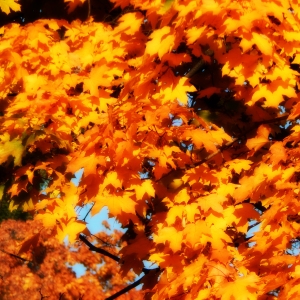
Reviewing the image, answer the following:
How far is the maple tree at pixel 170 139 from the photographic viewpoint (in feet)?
9.91

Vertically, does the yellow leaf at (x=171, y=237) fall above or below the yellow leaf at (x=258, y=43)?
below

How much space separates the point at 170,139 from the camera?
329 cm

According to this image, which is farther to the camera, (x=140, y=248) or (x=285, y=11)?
(x=140, y=248)

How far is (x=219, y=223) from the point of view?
10.5 ft

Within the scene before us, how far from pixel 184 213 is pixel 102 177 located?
58 centimetres

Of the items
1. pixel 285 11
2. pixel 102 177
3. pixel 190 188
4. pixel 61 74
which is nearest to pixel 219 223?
pixel 190 188

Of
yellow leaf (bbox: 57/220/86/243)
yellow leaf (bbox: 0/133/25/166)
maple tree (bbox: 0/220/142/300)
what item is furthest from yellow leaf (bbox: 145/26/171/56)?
maple tree (bbox: 0/220/142/300)

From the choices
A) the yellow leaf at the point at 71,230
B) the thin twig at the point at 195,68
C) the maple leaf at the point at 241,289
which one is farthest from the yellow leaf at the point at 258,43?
the yellow leaf at the point at 71,230

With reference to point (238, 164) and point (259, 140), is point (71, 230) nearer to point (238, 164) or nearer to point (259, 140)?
point (238, 164)

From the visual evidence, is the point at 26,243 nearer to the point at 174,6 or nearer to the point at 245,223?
the point at 245,223

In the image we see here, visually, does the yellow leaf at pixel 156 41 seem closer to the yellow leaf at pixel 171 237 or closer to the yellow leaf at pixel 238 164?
the yellow leaf at pixel 238 164

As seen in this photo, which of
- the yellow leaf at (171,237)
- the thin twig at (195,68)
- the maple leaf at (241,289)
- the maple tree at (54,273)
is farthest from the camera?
the maple tree at (54,273)

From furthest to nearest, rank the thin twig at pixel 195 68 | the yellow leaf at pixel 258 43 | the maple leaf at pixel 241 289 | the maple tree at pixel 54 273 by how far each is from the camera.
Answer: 1. the maple tree at pixel 54 273
2. the thin twig at pixel 195 68
3. the yellow leaf at pixel 258 43
4. the maple leaf at pixel 241 289

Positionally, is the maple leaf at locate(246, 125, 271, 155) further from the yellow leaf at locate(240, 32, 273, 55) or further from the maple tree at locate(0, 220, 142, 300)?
the maple tree at locate(0, 220, 142, 300)
